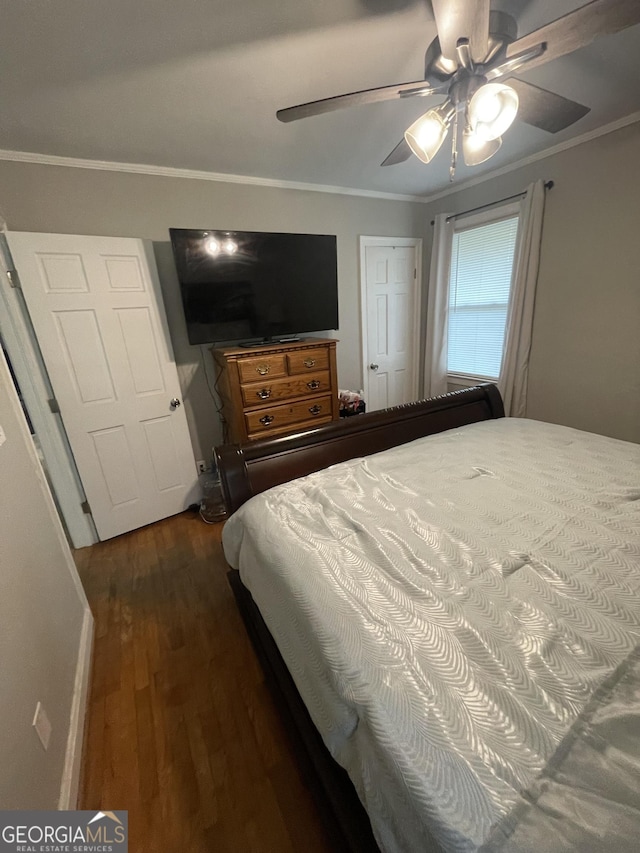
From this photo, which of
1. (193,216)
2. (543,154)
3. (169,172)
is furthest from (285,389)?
(543,154)

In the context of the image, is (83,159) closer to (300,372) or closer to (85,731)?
(300,372)

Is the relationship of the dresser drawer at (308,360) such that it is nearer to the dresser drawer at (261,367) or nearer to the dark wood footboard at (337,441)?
the dresser drawer at (261,367)

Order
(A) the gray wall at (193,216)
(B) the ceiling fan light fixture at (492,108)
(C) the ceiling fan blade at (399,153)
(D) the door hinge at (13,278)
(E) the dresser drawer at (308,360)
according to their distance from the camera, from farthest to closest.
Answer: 1. (E) the dresser drawer at (308,360)
2. (A) the gray wall at (193,216)
3. (D) the door hinge at (13,278)
4. (C) the ceiling fan blade at (399,153)
5. (B) the ceiling fan light fixture at (492,108)

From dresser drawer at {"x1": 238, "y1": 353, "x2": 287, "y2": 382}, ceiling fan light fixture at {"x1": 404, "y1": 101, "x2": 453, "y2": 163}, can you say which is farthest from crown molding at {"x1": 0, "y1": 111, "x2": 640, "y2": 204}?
ceiling fan light fixture at {"x1": 404, "y1": 101, "x2": 453, "y2": 163}

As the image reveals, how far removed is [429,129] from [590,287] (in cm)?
191

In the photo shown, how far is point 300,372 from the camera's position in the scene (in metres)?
2.44

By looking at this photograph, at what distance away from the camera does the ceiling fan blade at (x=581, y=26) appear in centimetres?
81

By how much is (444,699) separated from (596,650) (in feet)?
1.17

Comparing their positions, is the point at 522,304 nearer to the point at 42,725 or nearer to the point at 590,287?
the point at 590,287

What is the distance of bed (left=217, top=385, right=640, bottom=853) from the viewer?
0.51 meters

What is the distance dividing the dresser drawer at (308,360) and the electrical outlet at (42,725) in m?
1.99

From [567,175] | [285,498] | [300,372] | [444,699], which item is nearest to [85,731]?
[285,498]

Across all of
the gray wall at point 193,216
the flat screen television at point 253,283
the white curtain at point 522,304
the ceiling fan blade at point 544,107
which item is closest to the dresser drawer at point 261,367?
the flat screen television at point 253,283

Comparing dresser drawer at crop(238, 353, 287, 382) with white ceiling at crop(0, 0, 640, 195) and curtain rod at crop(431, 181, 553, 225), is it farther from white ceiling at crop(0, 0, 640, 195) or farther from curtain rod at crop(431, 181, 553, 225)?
curtain rod at crop(431, 181, 553, 225)
